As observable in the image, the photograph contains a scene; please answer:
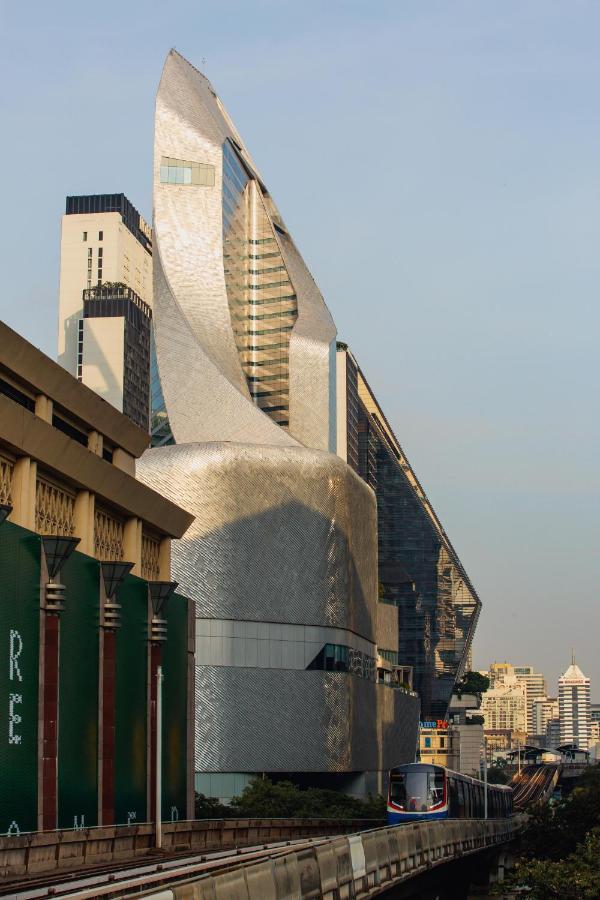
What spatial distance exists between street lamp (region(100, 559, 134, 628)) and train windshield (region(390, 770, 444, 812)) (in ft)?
51.8

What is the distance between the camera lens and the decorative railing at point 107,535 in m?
47.9

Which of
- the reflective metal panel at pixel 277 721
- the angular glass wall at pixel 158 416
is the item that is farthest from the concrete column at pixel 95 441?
the angular glass wall at pixel 158 416

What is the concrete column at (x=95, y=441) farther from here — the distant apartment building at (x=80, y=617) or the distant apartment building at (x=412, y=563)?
the distant apartment building at (x=412, y=563)

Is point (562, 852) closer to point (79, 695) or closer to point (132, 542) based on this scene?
point (132, 542)

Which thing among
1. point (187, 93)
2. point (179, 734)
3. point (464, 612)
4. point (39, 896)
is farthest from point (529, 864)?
point (464, 612)

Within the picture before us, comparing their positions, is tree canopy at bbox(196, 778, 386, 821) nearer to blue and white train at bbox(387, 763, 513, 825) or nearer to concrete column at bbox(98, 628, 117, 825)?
blue and white train at bbox(387, 763, 513, 825)

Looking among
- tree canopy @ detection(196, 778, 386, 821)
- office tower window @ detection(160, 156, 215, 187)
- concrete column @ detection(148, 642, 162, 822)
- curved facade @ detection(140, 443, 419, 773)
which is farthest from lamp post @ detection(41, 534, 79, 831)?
office tower window @ detection(160, 156, 215, 187)

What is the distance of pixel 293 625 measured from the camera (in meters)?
88.4

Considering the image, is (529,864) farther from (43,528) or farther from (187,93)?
(187,93)

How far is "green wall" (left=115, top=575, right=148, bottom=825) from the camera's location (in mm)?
46000

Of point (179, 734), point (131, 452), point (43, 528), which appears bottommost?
point (179, 734)

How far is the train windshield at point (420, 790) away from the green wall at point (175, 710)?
8.22m

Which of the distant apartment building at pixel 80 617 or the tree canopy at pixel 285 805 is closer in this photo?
the distant apartment building at pixel 80 617

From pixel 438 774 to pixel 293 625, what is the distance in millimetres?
33668
